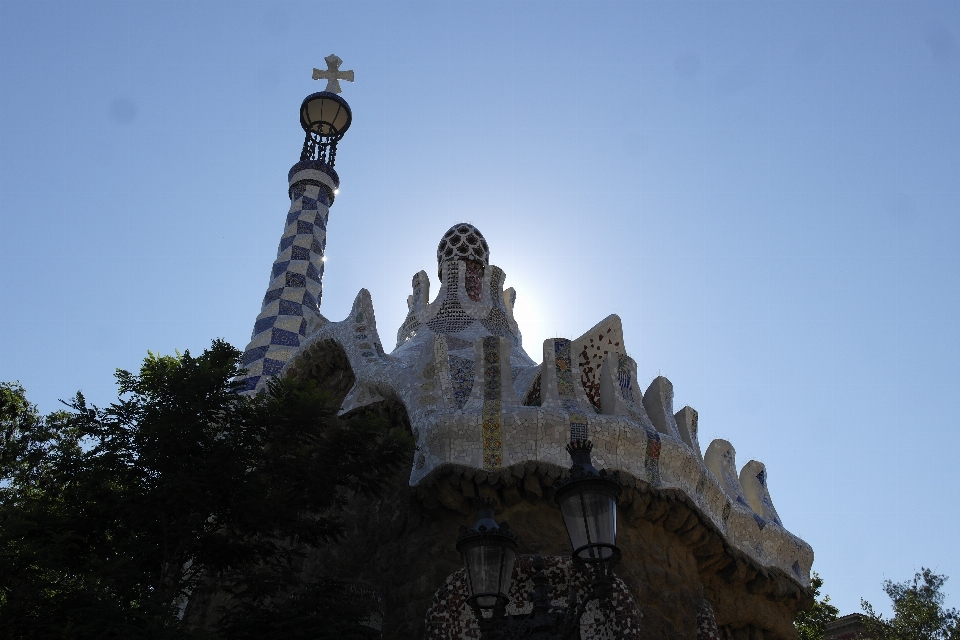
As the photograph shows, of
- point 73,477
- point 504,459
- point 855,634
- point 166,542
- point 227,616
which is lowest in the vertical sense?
point 227,616

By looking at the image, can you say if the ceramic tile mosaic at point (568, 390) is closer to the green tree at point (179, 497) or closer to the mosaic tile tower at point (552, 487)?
the mosaic tile tower at point (552, 487)

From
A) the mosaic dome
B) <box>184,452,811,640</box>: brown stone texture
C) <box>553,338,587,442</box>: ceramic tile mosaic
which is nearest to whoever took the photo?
<box>184,452,811,640</box>: brown stone texture

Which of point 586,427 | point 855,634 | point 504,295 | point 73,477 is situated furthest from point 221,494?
point 855,634

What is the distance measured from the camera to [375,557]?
712 centimetres

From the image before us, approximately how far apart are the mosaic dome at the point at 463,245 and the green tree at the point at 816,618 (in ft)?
24.9

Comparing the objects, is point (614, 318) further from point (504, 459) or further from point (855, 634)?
point (855, 634)

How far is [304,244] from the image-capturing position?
1384cm

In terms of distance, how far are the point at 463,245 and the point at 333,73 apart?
299 inches

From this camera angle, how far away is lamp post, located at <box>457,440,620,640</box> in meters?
3.49

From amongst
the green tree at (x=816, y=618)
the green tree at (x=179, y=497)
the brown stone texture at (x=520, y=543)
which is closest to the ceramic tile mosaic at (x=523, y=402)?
the brown stone texture at (x=520, y=543)

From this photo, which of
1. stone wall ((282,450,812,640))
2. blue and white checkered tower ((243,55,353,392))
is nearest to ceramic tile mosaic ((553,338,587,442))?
stone wall ((282,450,812,640))

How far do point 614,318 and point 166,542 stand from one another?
3.99m

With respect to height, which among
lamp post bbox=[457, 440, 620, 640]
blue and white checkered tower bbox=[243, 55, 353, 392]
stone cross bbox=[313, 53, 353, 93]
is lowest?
lamp post bbox=[457, 440, 620, 640]

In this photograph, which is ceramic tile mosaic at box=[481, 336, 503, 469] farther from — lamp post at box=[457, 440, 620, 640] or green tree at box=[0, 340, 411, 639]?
lamp post at box=[457, 440, 620, 640]
